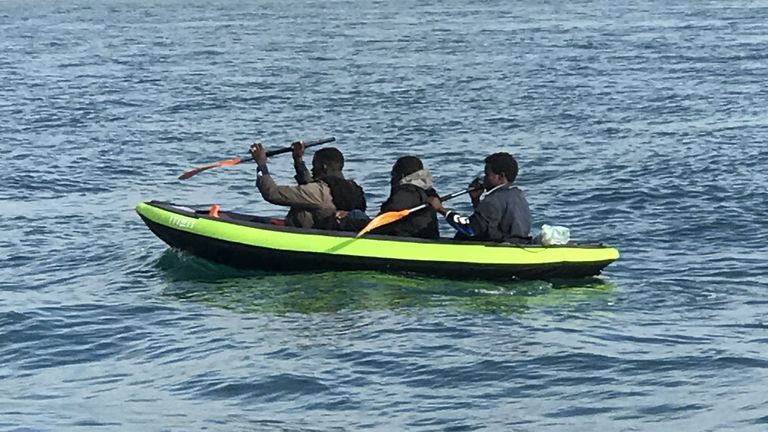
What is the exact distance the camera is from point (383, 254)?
601 inches

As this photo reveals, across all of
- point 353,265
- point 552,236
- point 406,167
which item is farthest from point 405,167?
point 552,236

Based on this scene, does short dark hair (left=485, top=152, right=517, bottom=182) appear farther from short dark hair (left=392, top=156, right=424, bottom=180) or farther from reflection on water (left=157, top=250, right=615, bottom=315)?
reflection on water (left=157, top=250, right=615, bottom=315)

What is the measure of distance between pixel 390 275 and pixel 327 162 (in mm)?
1343

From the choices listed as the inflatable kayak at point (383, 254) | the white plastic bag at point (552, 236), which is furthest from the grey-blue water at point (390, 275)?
the white plastic bag at point (552, 236)

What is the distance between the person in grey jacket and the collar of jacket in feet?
0.72

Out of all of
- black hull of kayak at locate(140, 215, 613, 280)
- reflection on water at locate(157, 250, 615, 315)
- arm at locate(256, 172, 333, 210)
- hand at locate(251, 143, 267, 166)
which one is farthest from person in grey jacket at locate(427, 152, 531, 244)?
hand at locate(251, 143, 267, 166)

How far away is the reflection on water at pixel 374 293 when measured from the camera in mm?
14539

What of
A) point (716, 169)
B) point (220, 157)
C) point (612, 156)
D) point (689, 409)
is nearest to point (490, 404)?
point (689, 409)

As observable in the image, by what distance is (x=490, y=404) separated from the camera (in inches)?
444

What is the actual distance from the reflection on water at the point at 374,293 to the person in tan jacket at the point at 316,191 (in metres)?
0.61

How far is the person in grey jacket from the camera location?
1476cm

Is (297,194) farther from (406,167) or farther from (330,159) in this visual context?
(406,167)

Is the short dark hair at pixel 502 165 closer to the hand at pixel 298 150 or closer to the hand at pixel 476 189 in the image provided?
the hand at pixel 476 189

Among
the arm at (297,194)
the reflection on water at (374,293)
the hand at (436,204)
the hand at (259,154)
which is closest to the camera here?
the reflection on water at (374,293)
